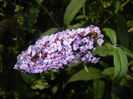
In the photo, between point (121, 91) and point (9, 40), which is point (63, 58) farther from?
point (9, 40)

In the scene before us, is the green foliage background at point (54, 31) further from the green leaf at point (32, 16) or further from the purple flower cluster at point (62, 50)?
the purple flower cluster at point (62, 50)

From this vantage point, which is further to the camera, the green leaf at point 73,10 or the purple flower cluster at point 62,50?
the green leaf at point 73,10

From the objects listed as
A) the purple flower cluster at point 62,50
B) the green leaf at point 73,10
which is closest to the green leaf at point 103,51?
the purple flower cluster at point 62,50

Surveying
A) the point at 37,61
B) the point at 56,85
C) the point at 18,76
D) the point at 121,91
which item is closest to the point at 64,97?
the point at 56,85

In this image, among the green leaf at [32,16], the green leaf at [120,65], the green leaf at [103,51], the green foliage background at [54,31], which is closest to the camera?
the green leaf at [120,65]

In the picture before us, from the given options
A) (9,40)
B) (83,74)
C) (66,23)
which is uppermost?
(9,40)

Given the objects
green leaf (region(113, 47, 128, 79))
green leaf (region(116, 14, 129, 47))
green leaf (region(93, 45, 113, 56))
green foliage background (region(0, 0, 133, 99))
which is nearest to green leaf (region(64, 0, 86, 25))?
green foliage background (region(0, 0, 133, 99))

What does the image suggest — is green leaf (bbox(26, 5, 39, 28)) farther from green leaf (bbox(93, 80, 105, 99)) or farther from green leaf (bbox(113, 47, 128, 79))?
green leaf (bbox(113, 47, 128, 79))
